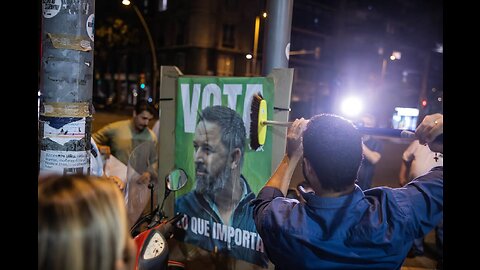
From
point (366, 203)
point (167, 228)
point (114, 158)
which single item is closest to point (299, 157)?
point (366, 203)

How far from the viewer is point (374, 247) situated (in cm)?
183

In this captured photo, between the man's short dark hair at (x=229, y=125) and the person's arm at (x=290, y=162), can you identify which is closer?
the person's arm at (x=290, y=162)

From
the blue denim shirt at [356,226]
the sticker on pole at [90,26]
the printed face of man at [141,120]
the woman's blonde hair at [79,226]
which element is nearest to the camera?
the woman's blonde hair at [79,226]

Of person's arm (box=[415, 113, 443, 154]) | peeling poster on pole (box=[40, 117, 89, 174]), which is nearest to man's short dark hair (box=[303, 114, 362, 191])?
person's arm (box=[415, 113, 443, 154])

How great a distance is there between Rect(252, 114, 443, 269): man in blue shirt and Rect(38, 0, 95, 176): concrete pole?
1.18 meters

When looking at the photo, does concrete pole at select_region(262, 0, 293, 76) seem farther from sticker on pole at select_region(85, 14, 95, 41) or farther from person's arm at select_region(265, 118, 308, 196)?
sticker on pole at select_region(85, 14, 95, 41)

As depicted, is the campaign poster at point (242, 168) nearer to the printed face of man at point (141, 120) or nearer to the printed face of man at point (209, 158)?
the printed face of man at point (209, 158)

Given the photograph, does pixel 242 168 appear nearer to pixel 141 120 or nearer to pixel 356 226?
pixel 356 226

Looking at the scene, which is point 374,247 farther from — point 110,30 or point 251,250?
point 110,30

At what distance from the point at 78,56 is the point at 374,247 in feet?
5.88

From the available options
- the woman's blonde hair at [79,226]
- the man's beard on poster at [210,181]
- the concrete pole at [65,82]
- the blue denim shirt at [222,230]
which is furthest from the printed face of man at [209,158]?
the woman's blonde hair at [79,226]

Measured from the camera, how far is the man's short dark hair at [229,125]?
3475mm

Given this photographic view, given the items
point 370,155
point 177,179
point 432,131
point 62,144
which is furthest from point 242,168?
point 370,155

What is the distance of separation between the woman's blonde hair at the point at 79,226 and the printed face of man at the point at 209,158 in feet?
7.28
